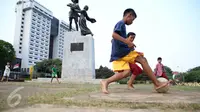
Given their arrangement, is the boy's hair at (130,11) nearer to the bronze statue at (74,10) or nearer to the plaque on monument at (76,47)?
the plaque on monument at (76,47)

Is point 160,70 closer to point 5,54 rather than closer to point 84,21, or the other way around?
point 84,21

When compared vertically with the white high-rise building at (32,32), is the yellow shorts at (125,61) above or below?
below

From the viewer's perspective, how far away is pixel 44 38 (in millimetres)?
88938

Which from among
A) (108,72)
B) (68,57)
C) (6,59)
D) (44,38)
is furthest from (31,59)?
(68,57)

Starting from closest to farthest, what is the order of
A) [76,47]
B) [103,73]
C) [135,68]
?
[135,68] < [76,47] < [103,73]

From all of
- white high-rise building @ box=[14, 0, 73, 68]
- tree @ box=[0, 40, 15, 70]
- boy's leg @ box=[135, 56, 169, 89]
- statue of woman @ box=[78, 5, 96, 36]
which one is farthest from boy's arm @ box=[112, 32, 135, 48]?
white high-rise building @ box=[14, 0, 73, 68]

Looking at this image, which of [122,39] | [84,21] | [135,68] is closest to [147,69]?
[122,39]

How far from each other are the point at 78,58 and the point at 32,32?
75353 millimetres

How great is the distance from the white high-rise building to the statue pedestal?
6958cm

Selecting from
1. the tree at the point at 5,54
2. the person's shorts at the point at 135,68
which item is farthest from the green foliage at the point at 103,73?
the person's shorts at the point at 135,68

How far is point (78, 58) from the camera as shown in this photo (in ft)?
45.0

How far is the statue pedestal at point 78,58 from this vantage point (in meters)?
13.4

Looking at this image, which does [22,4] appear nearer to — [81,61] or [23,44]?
[23,44]

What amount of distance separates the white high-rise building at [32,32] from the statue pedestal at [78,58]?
228 feet
